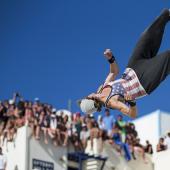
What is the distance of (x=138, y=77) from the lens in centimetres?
822

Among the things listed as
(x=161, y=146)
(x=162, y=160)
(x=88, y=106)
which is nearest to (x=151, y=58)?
(x=88, y=106)

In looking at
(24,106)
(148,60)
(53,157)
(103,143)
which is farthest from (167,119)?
(148,60)

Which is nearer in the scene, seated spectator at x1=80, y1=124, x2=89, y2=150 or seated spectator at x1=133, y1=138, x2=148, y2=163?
seated spectator at x1=80, y1=124, x2=89, y2=150

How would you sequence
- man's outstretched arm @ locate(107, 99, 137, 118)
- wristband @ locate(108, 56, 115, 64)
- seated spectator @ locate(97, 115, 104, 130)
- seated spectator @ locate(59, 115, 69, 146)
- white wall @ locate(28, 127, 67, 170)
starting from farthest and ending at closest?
1. seated spectator @ locate(97, 115, 104, 130)
2. white wall @ locate(28, 127, 67, 170)
3. seated spectator @ locate(59, 115, 69, 146)
4. wristband @ locate(108, 56, 115, 64)
5. man's outstretched arm @ locate(107, 99, 137, 118)

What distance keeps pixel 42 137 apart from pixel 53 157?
0.91 metres

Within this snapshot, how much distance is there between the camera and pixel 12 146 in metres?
20.3

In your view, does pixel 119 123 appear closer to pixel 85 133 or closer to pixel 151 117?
pixel 85 133

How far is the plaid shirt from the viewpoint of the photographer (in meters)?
8.25

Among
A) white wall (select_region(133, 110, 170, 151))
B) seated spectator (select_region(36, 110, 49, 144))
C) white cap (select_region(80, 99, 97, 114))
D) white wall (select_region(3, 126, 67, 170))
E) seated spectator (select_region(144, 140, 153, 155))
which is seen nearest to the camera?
white cap (select_region(80, 99, 97, 114))

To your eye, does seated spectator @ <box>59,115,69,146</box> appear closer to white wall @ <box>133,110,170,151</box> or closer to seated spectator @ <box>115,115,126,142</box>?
seated spectator @ <box>115,115,126,142</box>

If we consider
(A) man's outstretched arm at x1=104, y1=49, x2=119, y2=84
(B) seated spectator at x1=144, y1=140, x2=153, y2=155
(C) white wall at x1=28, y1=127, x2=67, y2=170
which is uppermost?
(B) seated spectator at x1=144, y1=140, x2=153, y2=155

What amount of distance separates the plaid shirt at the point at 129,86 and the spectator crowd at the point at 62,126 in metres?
10.2

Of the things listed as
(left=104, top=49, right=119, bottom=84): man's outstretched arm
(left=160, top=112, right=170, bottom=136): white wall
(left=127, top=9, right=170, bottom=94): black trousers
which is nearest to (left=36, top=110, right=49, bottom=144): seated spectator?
(left=160, top=112, right=170, bottom=136): white wall

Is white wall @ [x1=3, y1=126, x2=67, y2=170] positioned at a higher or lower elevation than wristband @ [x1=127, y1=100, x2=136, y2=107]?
higher
